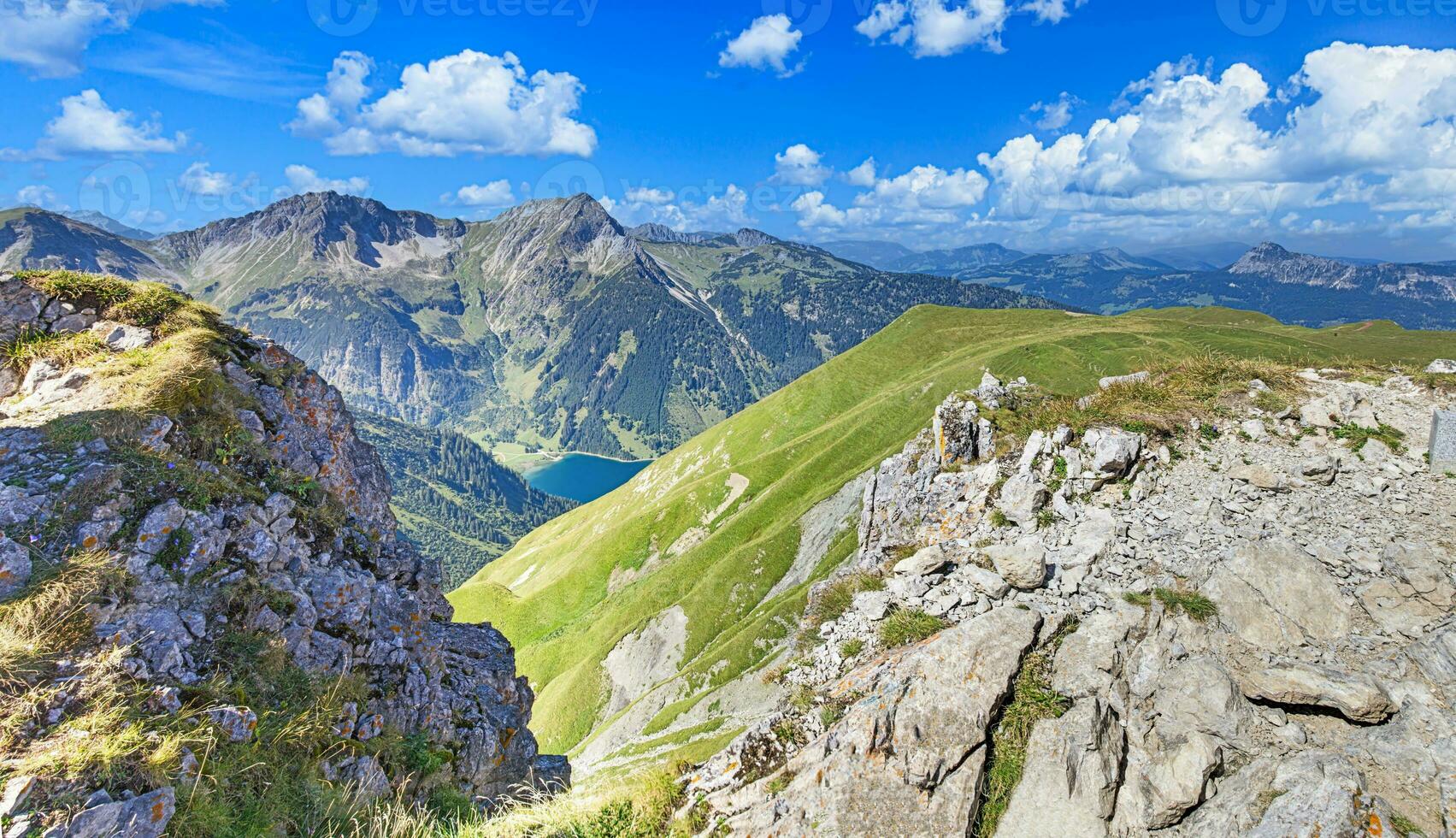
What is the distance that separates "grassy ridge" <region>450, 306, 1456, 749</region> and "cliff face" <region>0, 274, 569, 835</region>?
42.2 m

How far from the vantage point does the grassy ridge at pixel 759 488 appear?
71.4m

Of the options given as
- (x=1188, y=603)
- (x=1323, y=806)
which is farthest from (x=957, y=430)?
(x=1323, y=806)

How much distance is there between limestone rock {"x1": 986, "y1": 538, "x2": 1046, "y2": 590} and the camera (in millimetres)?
11977

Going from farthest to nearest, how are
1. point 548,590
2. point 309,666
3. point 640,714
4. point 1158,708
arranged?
point 548,590, point 640,714, point 309,666, point 1158,708

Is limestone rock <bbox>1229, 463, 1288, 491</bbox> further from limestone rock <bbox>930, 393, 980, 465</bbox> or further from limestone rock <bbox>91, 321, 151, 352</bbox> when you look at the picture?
limestone rock <bbox>91, 321, 151, 352</bbox>

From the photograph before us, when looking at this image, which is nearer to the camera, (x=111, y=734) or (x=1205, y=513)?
(x=111, y=734)

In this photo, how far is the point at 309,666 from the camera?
12.2m

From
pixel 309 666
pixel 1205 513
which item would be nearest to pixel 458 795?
pixel 309 666

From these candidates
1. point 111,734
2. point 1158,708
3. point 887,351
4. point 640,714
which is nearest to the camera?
point 111,734

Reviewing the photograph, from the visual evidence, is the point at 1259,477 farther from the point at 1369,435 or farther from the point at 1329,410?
the point at 1329,410

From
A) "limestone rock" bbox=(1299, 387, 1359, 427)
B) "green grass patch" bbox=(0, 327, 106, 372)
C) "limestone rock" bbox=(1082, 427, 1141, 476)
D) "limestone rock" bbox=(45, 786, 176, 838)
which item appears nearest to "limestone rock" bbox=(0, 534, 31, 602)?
"limestone rock" bbox=(45, 786, 176, 838)

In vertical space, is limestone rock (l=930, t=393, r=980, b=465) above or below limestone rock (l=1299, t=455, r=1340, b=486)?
below

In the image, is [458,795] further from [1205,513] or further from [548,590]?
[548,590]

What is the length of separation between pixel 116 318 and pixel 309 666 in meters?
10.3
